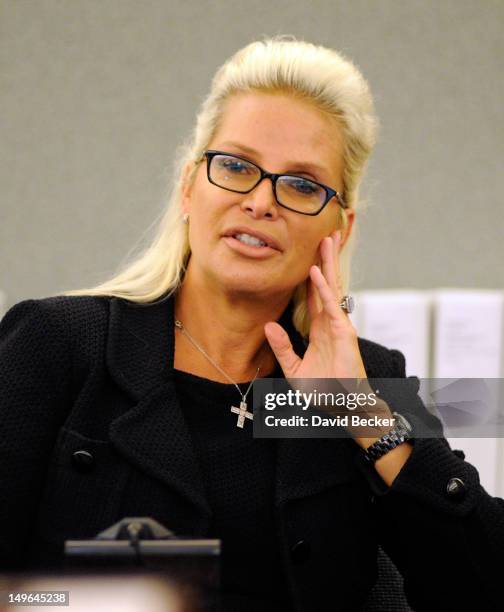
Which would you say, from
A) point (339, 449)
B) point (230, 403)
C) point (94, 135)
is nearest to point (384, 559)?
point (339, 449)

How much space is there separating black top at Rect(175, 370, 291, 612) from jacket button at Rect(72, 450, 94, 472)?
6.8 inches

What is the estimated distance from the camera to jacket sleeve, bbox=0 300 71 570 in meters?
1.08

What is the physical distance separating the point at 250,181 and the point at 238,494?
0.46m

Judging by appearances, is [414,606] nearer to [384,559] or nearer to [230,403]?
[384,559]

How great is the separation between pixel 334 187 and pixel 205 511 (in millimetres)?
553

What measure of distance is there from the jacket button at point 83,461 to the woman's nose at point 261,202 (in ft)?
1.38

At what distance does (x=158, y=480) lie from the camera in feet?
3.75

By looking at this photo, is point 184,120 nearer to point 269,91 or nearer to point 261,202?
point 269,91

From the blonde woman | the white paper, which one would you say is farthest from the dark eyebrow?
the white paper

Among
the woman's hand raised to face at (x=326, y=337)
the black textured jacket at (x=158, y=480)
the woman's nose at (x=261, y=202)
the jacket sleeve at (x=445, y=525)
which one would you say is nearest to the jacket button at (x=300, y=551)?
the black textured jacket at (x=158, y=480)

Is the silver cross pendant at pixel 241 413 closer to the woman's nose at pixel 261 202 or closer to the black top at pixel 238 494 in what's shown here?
the black top at pixel 238 494

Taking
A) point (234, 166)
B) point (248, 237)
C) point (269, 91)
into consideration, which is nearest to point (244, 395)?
point (248, 237)

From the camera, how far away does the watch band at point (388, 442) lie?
1.25 metres

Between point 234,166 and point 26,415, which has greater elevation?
point 234,166
